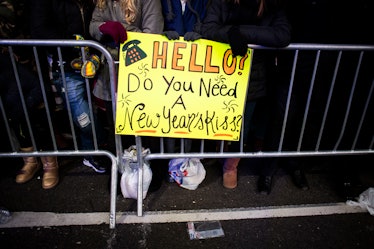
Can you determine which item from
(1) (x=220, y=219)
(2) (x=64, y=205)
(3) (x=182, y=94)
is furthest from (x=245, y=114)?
(2) (x=64, y=205)

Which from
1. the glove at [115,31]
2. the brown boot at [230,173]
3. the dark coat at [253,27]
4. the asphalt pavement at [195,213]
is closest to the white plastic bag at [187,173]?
the asphalt pavement at [195,213]

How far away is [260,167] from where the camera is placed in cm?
368

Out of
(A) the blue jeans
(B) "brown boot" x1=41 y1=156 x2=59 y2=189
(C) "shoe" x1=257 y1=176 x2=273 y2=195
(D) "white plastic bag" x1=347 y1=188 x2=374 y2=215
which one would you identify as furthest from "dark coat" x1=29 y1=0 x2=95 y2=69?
(D) "white plastic bag" x1=347 y1=188 x2=374 y2=215

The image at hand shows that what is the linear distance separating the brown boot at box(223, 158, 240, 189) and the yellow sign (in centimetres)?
60

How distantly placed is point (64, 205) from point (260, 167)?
2225mm

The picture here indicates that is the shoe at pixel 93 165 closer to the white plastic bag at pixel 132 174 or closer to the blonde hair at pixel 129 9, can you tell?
the white plastic bag at pixel 132 174

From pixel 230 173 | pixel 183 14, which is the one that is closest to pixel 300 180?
pixel 230 173

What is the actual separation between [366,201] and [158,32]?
103 inches

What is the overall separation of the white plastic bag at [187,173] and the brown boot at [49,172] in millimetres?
1251

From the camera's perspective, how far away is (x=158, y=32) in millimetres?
2770

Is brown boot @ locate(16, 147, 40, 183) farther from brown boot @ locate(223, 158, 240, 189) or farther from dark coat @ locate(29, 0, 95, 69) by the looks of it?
brown boot @ locate(223, 158, 240, 189)

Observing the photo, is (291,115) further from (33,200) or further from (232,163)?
(33,200)

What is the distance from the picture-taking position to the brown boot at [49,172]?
321 cm

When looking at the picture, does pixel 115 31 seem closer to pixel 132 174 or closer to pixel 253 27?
pixel 253 27
